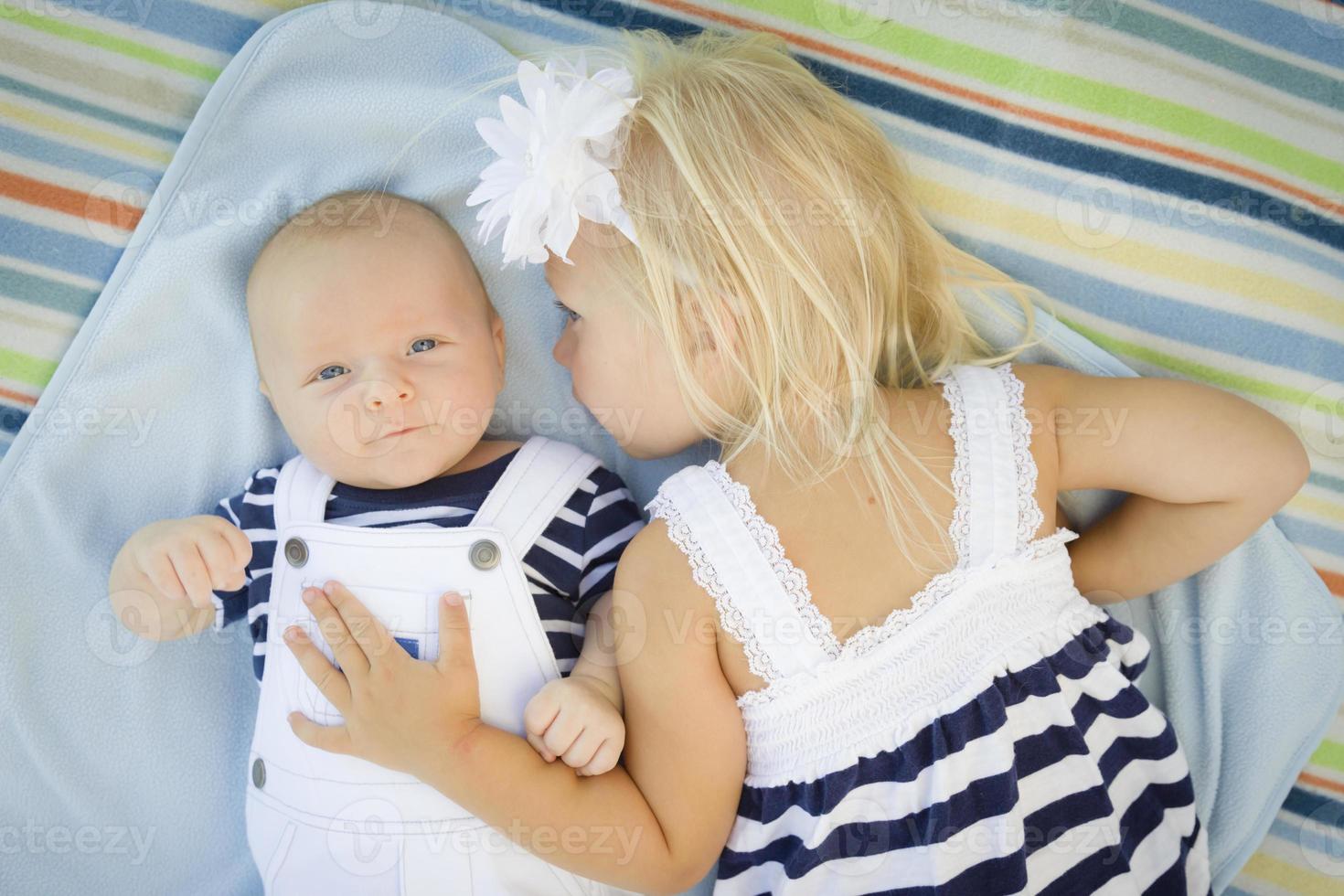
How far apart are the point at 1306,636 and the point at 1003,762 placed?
1.78 feet

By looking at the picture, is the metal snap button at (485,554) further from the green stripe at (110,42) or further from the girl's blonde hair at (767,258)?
the green stripe at (110,42)

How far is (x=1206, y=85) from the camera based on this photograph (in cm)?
139

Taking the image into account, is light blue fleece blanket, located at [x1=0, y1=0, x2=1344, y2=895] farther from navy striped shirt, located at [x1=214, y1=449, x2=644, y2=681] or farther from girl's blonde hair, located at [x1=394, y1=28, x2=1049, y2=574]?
girl's blonde hair, located at [x1=394, y1=28, x2=1049, y2=574]

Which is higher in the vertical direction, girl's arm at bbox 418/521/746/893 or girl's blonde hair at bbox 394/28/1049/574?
girl's blonde hair at bbox 394/28/1049/574

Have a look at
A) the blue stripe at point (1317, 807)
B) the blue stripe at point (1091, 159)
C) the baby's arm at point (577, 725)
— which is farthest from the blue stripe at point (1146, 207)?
the baby's arm at point (577, 725)

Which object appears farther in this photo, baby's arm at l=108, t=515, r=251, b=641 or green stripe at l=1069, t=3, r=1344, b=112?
green stripe at l=1069, t=3, r=1344, b=112

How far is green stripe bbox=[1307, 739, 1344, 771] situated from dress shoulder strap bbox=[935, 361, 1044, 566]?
0.60 meters

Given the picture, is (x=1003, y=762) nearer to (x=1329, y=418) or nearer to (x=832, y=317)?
(x=832, y=317)

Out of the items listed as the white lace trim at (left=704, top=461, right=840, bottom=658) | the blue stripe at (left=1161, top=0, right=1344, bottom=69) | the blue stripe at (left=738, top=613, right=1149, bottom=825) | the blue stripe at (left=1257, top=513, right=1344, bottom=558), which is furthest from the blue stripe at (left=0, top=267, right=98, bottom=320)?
the blue stripe at (left=1257, top=513, right=1344, bottom=558)

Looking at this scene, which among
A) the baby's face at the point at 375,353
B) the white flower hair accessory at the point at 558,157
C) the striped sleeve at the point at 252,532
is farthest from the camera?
the striped sleeve at the point at 252,532

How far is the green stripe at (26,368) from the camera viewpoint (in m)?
1.38

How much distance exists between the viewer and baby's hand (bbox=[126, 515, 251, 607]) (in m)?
1.27

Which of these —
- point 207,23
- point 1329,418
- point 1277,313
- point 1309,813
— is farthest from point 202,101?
point 1309,813

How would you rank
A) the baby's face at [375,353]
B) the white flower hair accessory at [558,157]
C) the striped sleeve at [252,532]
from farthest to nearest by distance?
the striped sleeve at [252,532] < the baby's face at [375,353] < the white flower hair accessory at [558,157]
